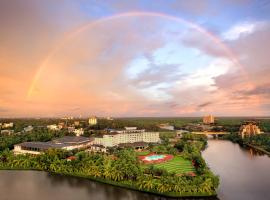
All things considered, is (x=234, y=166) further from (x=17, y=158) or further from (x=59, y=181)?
(x=17, y=158)

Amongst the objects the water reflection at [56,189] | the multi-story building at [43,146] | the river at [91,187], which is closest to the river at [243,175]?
the river at [91,187]

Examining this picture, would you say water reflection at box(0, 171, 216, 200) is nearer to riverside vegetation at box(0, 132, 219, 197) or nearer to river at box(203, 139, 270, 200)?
riverside vegetation at box(0, 132, 219, 197)

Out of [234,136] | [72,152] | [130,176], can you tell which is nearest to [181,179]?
[130,176]

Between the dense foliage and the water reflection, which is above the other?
the dense foliage

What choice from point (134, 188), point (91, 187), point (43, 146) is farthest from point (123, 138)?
point (134, 188)

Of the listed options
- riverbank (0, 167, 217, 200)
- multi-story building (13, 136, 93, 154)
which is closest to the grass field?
riverbank (0, 167, 217, 200)

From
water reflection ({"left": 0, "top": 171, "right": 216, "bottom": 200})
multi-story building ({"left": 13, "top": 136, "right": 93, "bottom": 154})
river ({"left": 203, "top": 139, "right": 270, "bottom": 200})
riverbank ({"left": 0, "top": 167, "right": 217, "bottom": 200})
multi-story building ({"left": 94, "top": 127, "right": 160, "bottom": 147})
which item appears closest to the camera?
riverbank ({"left": 0, "top": 167, "right": 217, "bottom": 200})

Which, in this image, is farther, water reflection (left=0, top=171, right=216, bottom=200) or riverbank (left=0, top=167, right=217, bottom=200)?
water reflection (left=0, top=171, right=216, bottom=200)
